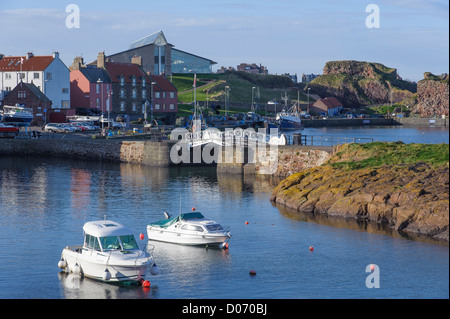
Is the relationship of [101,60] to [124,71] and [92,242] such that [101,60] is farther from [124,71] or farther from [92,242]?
[92,242]

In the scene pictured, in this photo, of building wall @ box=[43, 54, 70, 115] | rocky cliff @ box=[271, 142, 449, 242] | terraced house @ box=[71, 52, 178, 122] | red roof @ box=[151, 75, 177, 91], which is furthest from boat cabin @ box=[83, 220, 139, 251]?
red roof @ box=[151, 75, 177, 91]

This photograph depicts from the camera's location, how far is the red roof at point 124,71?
13162 centimetres

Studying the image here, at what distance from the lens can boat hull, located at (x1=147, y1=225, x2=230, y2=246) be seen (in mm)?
44406

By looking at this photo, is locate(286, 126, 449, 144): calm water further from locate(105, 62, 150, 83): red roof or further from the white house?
the white house

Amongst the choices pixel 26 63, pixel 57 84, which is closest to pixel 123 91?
pixel 57 84

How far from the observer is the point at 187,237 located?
4494cm

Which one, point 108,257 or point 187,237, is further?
point 187,237

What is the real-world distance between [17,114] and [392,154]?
238 ft

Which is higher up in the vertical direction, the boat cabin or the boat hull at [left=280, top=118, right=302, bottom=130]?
the boat hull at [left=280, top=118, right=302, bottom=130]

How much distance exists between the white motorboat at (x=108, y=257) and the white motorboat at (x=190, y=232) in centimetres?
722

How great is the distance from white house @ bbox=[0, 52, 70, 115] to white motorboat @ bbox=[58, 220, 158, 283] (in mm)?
87888

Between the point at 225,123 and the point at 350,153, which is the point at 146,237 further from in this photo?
the point at 225,123
